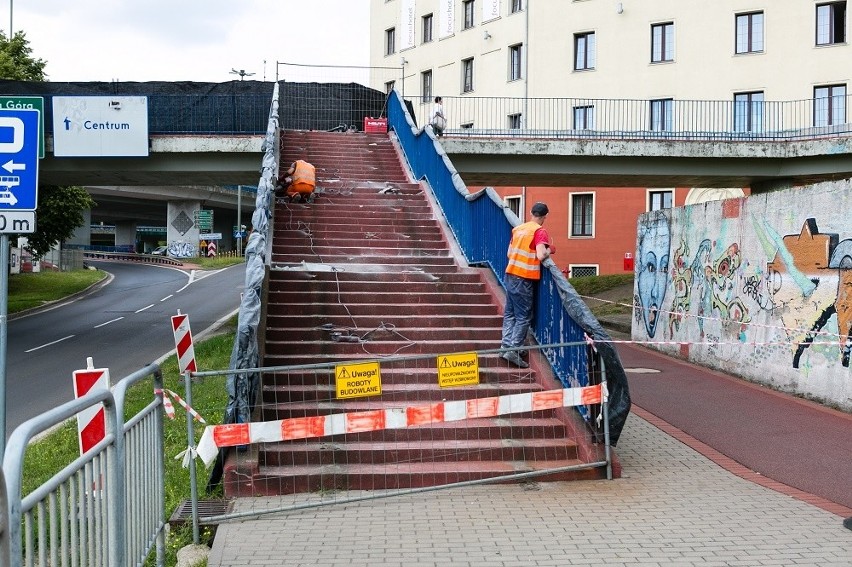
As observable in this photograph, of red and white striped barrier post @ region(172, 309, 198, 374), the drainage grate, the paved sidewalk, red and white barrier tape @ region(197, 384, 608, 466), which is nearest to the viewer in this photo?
the paved sidewalk

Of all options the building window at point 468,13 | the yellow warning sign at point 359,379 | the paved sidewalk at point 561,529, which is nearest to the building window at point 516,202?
the building window at point 468,13

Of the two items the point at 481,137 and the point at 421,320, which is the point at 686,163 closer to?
the point at 481,137

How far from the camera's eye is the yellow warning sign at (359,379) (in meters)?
7.07

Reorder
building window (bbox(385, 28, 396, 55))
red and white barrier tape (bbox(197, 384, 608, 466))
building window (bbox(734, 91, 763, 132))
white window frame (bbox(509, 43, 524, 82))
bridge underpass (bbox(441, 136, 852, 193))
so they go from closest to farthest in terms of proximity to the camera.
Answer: red and white barrier tape (bbox(197, 384, 608, 466)) < bridge underpass (bbox(441, 136, 852, 193)) < building window (bbox(734, 91, 763, 132)) < white window frame (bbox(509, 43, 524, 82)) < building window (bbox(385, 28, 396, 55))

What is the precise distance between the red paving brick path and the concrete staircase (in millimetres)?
1848

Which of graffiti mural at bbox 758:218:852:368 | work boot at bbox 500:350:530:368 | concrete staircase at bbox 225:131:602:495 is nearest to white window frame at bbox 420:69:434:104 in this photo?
concrete staircase at bbox 225:131:602:495

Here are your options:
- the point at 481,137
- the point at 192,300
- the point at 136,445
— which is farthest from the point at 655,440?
the point at 192,300

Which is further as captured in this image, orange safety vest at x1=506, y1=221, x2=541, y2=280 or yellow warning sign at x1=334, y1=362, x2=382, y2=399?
orange safety vest at x1=506, y1=221, x2=541, y2=280

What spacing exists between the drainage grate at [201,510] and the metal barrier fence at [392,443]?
108mm

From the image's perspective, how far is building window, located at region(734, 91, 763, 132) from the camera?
36.3 m

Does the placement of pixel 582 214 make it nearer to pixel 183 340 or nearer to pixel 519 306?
pixel 519 306

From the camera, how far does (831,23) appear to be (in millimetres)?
36656

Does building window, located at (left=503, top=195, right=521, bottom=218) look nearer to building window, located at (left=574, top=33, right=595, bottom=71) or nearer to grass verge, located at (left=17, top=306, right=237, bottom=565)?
building window, located at (left=574, top=33, right=595, bottom=71)

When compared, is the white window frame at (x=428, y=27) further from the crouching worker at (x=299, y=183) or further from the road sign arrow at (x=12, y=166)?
the road sign arrow at (x=12, y=166)
